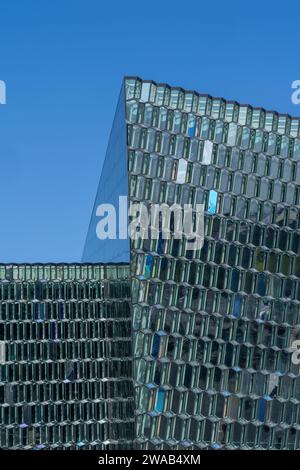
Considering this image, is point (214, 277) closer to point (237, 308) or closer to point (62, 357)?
point (237, 308)

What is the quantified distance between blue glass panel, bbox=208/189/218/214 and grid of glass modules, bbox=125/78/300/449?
69 millimetres

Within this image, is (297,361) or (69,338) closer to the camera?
(297,361)

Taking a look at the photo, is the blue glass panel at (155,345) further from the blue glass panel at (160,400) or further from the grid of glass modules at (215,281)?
the blue glass panel at (160,400)

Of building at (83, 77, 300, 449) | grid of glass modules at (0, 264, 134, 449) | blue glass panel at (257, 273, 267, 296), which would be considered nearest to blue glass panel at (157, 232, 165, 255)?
building at (83, 77, 300, 449)

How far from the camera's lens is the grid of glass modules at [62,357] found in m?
50.3

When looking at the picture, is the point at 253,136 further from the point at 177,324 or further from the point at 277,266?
the point at 177,324

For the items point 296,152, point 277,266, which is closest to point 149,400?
point 277,266

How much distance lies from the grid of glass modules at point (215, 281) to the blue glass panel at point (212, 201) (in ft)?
0.23

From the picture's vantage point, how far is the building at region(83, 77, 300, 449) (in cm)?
4319

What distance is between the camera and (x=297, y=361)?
44.8 meters

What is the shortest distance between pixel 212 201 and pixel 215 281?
15.6ft

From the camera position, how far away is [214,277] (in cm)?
4466

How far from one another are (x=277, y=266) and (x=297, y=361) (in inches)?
224

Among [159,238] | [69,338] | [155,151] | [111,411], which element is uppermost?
[155,151]
